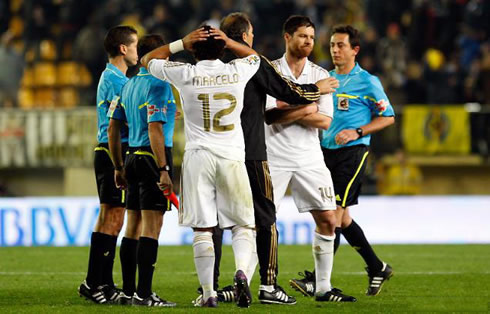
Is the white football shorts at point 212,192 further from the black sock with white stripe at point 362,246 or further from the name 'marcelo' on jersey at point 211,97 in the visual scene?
the black sock with white stripe at point 362,246

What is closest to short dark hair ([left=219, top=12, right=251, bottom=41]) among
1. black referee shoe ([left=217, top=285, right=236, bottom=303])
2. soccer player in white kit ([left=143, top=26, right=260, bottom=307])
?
soccer player in white kit ([left=143, top=26, right=260, bottom=307])

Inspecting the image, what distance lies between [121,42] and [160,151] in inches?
47.2

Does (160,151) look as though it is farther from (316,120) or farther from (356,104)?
(356,104)

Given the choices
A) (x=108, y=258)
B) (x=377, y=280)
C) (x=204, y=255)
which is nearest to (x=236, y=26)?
(x=204, y=255)

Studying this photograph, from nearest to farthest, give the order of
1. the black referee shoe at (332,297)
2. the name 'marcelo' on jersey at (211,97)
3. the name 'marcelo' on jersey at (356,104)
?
the name 'marcelo' on jersey at (211,97) → the black referee shoe at (332,297) → the name 'marcelo' on jersey at (356,104)

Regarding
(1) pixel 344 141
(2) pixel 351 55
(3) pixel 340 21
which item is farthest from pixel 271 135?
(3) pixel 340 21

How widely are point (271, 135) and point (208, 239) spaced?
1250 mm

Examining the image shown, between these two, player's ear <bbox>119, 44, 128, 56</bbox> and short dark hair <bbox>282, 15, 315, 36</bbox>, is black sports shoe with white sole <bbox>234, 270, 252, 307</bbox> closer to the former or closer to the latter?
short dark hair <bbox>282, 15, 315, 36</bbox>

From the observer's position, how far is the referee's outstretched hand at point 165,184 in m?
7.05

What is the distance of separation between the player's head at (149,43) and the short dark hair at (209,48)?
52 centimetres

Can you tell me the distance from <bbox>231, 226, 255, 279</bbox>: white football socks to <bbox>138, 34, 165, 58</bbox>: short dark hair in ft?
4.74

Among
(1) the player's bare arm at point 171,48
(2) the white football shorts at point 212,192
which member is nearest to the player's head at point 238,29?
(1) the player's bare arm at point 171,48

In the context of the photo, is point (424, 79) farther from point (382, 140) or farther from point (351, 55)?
point (351, 55)

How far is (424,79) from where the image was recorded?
17609 mm
